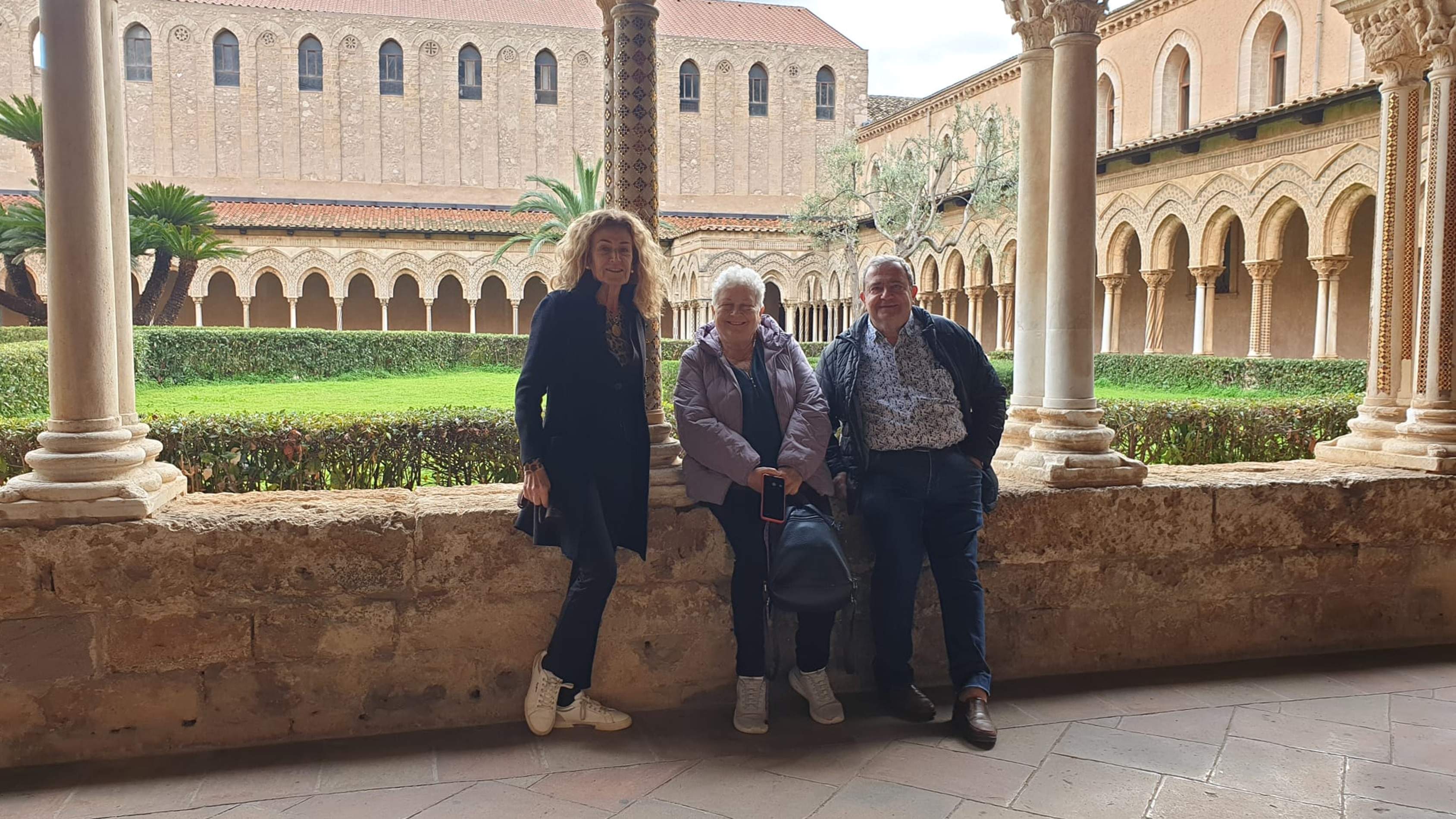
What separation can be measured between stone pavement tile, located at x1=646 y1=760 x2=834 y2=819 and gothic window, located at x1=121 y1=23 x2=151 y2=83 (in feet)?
120

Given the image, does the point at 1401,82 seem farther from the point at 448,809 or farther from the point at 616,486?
the point at 448,809

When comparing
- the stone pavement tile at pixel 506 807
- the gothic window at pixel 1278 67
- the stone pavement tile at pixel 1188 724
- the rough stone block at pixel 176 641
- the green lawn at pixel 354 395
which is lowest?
the stone pavement tile at pixel 506 807

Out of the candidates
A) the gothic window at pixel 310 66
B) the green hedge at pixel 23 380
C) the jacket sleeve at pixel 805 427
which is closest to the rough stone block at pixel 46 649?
the jacket sleeve at pixel 805 427

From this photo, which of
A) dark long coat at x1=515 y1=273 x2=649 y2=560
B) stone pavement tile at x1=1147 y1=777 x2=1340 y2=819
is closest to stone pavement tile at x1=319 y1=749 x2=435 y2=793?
dark long coat at x1=515 y1=273 x2=649 y2=560

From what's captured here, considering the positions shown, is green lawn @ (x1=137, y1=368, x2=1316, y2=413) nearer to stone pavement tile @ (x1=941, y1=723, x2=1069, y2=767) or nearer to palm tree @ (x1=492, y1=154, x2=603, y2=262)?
stone pavement tile @ (x1=941, y1=723, x2=1069, y2=767)

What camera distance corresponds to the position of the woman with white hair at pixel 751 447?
122 inches

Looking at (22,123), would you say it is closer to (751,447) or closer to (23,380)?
(23,380)

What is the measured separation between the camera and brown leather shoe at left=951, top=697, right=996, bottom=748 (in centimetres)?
298

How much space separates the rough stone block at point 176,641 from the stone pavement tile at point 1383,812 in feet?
9.83

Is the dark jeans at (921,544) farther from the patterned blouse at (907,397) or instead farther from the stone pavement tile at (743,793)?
the stone pavement tile at (743,793)

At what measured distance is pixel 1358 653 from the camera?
153 inches

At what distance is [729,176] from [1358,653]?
33.7 m

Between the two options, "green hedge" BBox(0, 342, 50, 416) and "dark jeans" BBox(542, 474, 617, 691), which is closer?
"dark jeans" BBox(542, 474, 617, 691)

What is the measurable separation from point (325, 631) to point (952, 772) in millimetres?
1849
